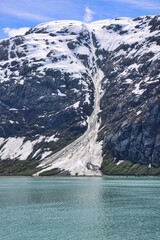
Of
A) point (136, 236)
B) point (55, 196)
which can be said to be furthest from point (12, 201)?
point (136, 236)

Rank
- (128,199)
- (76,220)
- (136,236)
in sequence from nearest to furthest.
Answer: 1. (136,236)
2. (76,220)
3. (128,199)

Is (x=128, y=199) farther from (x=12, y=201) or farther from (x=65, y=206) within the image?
(x=12, y=201)

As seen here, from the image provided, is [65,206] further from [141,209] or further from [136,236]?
[136,236]

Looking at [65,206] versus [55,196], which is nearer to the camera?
[65,206]

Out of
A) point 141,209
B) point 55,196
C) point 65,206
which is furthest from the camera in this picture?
point 55,196

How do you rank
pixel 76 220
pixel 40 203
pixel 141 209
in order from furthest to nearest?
pixel 40 203, pixel 141 209, pixel 76 220

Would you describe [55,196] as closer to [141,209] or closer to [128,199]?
[128,199]

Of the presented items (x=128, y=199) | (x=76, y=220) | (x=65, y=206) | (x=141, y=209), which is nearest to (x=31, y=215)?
(x=76, y=220)

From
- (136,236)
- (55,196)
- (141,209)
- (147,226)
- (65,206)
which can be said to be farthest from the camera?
(55,196)

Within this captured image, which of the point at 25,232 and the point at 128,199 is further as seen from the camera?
the point at 128,199
